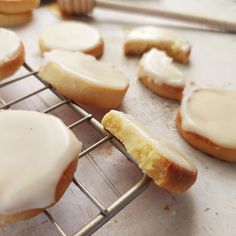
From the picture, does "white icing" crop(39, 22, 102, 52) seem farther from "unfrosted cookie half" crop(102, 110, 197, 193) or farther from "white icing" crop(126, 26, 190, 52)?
"unfrosted cookie half" crop(102, 110, 197, 193)

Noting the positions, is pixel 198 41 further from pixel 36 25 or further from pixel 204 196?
pixel 204 196

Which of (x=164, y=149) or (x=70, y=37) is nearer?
(x=164, y=149)

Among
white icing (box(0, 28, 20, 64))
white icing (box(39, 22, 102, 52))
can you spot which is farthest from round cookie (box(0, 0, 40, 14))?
white icing (box(0, 28, 20, 64))

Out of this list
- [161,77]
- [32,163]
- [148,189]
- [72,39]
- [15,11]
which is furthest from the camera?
[15,11]

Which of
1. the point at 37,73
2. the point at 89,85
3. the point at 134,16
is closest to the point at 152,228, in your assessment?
the point at 89,85

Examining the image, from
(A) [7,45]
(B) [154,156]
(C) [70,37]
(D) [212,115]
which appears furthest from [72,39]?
(B) [154,156]

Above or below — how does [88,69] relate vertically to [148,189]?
above

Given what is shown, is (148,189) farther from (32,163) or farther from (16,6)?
(16,6)
